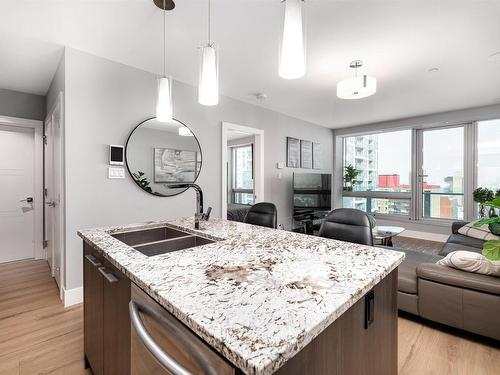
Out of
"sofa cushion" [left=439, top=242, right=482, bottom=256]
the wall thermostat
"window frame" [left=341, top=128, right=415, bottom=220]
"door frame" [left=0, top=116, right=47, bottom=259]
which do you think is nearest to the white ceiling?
"door frame" [left=0, top=116, right=47, bottom=259]

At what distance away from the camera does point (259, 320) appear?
0.60m

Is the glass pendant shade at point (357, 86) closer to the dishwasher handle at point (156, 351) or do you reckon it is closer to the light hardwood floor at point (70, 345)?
the light hardwood floor at point (70, 345)

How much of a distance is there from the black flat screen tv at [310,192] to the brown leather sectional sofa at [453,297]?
2.77m

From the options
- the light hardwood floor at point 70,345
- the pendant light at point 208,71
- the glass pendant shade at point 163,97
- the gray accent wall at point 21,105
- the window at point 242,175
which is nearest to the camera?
the pendant light at point 208,71

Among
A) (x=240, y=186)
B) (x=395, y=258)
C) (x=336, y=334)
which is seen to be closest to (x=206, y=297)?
(x=336, y=334)

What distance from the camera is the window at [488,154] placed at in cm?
452

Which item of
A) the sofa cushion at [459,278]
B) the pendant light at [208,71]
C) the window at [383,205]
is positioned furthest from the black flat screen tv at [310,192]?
the pendant light at [208,71]

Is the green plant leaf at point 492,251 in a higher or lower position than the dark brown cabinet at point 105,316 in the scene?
higher

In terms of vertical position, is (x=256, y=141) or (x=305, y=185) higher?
(x=256, y=141)

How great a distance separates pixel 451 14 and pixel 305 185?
11.0 ft

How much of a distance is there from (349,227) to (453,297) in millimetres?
910

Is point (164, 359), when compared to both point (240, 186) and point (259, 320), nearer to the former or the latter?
point (259, 320)

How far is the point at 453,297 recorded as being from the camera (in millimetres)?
Answer: 1866

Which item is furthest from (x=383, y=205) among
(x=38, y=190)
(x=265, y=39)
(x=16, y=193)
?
(x=16, y=193)
